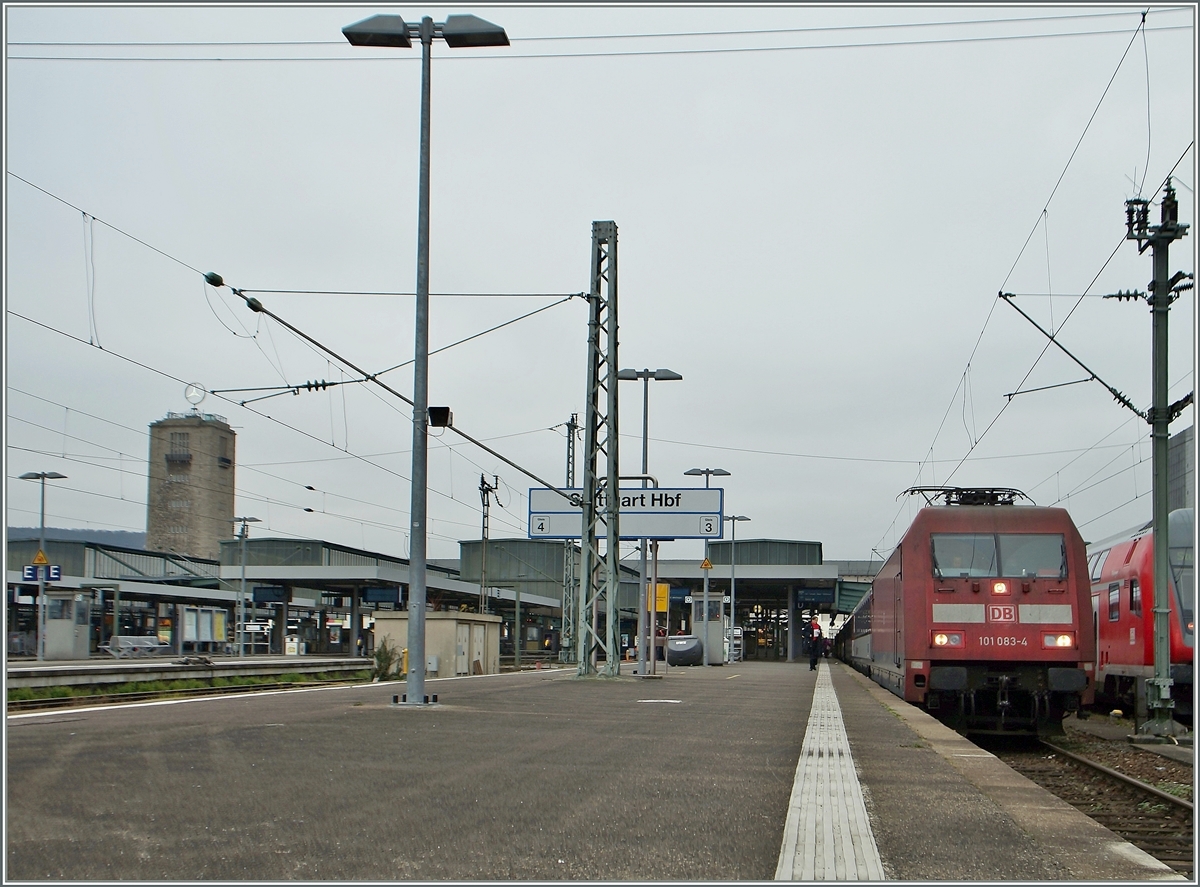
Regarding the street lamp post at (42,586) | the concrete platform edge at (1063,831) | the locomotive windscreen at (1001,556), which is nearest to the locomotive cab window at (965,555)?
the locomotive windscreen at (1001,556)

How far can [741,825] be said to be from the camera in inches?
253

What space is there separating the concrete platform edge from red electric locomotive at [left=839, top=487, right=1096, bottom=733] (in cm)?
553

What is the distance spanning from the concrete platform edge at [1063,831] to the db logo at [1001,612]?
5646mm

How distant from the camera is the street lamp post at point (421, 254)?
1597 cm

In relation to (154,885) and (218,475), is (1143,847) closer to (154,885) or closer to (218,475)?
(154,885)

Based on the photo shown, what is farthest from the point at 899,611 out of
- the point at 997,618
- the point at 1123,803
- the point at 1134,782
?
the point at 1123,803

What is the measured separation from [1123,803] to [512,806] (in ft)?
23.6

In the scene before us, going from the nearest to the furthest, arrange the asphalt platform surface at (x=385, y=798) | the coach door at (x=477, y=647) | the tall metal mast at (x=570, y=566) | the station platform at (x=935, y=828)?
the asphalt platform surface at (x=385, y=798) → the station platform at (x=935, y=828) → the coach door at (x=477, y=647) → the tall metal mast at (x=570, y=566)

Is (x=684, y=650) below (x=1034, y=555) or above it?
below

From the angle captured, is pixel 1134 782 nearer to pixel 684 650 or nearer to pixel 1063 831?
pixel 1063 831

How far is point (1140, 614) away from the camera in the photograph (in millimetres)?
20578

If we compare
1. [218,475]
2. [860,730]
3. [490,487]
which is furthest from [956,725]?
[218,475]

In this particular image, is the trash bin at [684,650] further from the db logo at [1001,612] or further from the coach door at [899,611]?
the db logo at [1001,612]

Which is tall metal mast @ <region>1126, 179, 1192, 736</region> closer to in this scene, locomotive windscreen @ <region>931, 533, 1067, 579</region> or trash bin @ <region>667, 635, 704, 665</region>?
locomotive windscreen @ <region>931, 533, 1067, 579</region>
